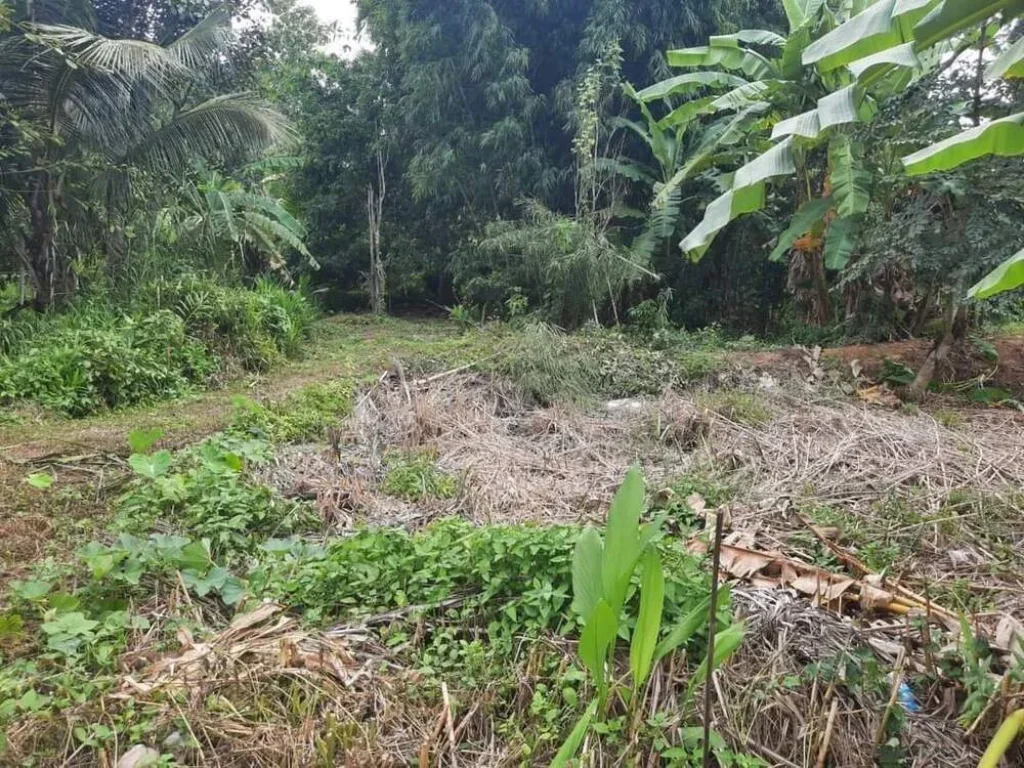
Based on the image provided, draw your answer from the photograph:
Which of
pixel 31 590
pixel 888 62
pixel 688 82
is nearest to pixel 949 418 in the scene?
pixel 888 62

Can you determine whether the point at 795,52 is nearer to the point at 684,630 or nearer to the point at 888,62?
the point at 888,62

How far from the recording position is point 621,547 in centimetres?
182

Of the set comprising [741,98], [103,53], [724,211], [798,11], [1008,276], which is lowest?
[1008,276]

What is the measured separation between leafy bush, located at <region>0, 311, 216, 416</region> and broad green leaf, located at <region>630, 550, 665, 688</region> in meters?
5.01

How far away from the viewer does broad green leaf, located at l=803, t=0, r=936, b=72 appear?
267cm

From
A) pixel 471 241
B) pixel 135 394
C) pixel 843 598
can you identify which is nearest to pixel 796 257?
pixel 471 241

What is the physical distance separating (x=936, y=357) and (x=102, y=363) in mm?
7365

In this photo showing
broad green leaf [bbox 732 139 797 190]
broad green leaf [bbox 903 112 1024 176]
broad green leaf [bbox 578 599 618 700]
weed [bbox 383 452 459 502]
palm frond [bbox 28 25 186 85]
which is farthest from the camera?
palm frond [bbox 28 25 186 85]

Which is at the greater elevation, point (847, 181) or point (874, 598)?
point (847, 181)

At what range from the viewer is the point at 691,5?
9297 mm

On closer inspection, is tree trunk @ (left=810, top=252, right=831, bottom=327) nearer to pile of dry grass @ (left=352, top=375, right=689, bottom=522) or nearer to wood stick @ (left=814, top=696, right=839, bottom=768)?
pile of dry grass @ (left=352, top=375, right=689, bottom=522)

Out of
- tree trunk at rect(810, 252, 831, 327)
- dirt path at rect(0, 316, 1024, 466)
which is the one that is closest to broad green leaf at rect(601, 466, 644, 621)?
dirt path at rect(0, 316, 1024, 466)

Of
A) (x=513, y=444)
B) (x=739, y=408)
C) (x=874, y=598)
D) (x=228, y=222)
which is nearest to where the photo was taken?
(x=874, y=598)

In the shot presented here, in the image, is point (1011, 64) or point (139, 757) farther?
point (1011, 64)
